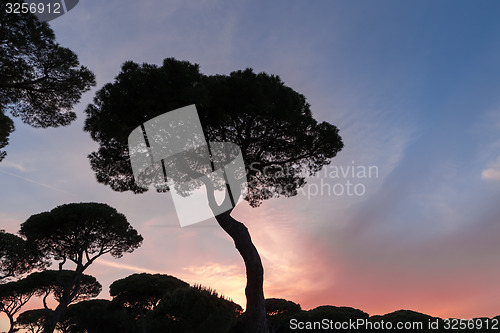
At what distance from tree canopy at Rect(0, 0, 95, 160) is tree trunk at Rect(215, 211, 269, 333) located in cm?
696

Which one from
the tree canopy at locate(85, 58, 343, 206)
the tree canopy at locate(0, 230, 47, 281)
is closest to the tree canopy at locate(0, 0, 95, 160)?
the tree canopy at locate(85, 58, 343, 206)

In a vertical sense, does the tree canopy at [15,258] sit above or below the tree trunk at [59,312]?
above

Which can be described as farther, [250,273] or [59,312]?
[59,312]

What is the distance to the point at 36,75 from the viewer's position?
36.6 feet

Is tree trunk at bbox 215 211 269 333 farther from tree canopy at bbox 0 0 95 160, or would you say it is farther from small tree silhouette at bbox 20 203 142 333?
small tree silhouette at bbox 20 203 142 333

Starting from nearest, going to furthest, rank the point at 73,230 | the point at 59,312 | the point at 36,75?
the point at 36,75 < the point at 59,312 < the point at 73,230

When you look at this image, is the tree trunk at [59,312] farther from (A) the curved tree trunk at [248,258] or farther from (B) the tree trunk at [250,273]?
(B) the tree trunk at [250,273]

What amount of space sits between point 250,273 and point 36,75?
31.9 ft

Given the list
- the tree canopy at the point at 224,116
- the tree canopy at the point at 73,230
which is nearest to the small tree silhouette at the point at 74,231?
the tree canopy at the point at 73,230

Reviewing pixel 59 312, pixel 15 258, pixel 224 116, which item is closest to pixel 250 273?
pixel 224 116

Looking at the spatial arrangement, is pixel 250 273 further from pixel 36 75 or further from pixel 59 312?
pixel 59 312

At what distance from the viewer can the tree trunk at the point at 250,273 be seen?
10.7 m

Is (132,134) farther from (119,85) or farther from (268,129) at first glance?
(268,129)

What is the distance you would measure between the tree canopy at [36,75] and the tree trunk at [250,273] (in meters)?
6.96
